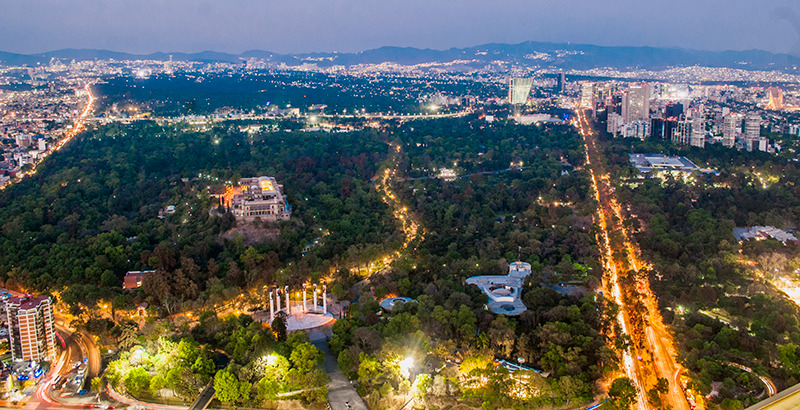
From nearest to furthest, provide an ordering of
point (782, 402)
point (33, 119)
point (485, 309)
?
point (782, 402) < point (485, 309) < point (33, 119)

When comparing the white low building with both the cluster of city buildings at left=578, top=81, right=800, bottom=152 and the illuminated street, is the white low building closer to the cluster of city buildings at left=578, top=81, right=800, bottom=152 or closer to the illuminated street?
the illuminated street

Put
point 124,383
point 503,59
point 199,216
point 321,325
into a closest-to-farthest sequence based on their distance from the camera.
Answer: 1. point 124,383
2. point 321,325
3. point 199,216
4. point 503,59

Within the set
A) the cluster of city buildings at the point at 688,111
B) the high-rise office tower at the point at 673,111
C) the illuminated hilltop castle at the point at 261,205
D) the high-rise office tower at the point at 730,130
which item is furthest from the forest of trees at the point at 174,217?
the high-rise office tower at the point at 673,111

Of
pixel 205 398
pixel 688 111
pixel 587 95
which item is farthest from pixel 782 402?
pixel 587 95

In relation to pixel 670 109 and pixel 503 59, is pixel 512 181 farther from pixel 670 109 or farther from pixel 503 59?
pixel 503 59

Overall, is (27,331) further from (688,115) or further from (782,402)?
(688,115)

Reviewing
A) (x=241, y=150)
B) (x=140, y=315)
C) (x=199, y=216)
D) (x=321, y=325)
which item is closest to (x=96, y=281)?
(x=140, y=315)
